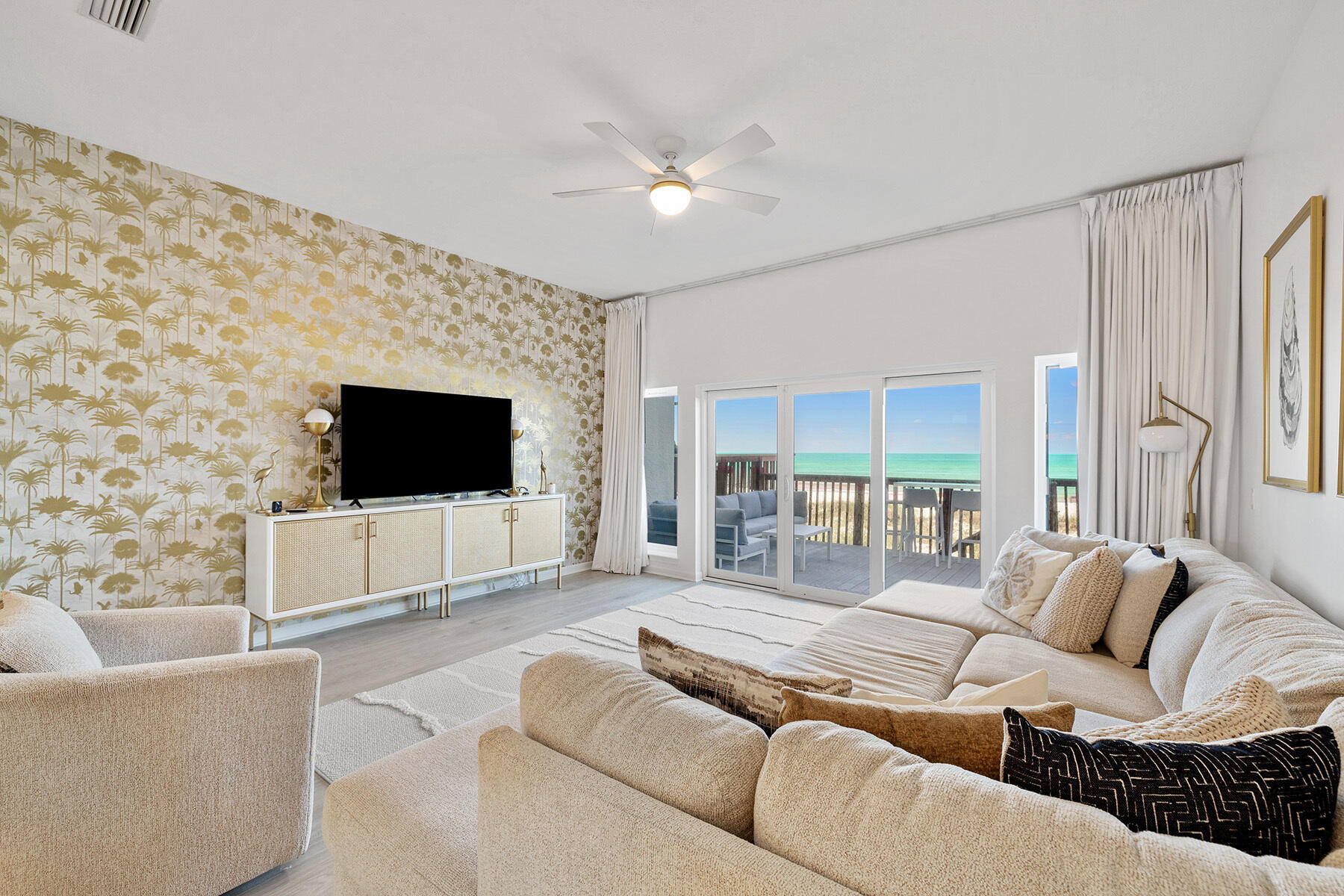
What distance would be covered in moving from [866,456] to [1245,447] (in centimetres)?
203

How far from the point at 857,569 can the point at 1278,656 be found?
3233 millimetres

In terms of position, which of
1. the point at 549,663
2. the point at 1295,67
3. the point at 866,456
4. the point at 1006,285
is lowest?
the point at 549,663

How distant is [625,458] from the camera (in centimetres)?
549

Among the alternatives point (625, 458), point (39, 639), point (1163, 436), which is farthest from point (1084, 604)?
point (625, 458)

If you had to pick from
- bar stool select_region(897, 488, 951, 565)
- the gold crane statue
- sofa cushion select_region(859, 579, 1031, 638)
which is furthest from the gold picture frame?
the gold crane statue

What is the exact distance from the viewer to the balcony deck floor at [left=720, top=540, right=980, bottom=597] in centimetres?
397

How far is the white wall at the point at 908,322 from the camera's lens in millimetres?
3586

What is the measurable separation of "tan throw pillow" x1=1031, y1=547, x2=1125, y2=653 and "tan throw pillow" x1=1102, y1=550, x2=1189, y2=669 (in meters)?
0.06

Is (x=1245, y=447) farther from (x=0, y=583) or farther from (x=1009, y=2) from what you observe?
(x=0, y=583)

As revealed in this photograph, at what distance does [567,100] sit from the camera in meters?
2.51

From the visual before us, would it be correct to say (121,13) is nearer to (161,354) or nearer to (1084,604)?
(161,354)

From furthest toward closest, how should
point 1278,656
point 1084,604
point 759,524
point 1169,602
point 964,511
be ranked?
point 759,524, point 964,511, point 1084,604, point 1169,602, point 1278,656

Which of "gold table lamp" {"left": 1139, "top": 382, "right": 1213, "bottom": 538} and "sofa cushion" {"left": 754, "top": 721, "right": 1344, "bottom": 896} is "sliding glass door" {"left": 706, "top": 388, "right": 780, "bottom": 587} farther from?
"sofa cushion" {"left": 754, "top": 721, "right": 1344, "bottom": 896}

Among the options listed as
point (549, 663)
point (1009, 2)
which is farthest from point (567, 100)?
point (549, 663)
